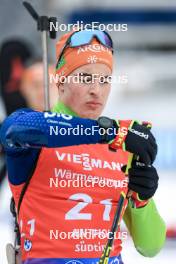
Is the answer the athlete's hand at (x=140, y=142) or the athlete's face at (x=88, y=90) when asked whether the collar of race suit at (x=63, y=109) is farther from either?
the athlete's hand at (x=140, y=142)

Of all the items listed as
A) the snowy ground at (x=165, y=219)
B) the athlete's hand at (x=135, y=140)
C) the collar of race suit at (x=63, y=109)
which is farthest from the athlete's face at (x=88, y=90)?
the snowy ground at (x=165, y=219)

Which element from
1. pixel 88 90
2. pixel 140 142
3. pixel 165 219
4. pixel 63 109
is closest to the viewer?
pixel 140 142

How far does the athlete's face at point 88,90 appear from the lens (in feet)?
11.6

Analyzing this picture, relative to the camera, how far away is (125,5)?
1576cm

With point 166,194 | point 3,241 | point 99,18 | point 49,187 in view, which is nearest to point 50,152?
point 49,187

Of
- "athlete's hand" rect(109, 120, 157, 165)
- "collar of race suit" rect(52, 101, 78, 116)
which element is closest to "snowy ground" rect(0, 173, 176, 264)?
"collar of race suit" rect(52, 101, 78, 116)

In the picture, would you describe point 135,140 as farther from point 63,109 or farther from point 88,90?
point 63,109

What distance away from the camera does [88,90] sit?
11.6 ft

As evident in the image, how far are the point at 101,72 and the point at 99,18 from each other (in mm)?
11751

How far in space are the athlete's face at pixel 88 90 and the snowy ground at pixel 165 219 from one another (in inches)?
104

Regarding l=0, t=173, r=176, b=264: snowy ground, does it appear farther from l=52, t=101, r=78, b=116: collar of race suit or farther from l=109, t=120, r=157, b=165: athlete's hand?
l=109, t=120, r=157, b=165: athlete's hand

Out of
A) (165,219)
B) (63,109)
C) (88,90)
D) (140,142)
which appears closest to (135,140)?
(140,142)

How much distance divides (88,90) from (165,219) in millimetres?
4670

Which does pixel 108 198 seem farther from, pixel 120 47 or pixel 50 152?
pixel 120 47
